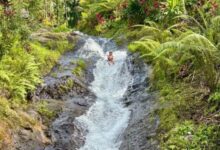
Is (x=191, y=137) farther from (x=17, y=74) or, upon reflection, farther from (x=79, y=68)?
(x=79, y=68)

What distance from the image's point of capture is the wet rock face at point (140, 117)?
748cm

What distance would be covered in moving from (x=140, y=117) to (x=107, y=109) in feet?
5.17

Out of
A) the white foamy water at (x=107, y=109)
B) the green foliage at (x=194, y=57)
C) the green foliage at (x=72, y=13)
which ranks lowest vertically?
the white foamy water at (x=107, y=109)

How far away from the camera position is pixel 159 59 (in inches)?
396

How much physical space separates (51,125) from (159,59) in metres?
3.48

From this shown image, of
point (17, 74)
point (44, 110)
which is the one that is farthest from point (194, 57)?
point (17, 74)

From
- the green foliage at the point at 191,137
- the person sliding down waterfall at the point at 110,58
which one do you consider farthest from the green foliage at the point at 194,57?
the person sliding down waterfall at the point at 110,58

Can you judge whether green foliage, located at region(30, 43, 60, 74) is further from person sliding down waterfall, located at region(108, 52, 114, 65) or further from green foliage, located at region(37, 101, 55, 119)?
green foliage, located at region(37, 101, 55, 119)

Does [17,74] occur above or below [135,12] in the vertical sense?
below

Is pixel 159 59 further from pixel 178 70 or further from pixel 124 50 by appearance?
pixel 124 50

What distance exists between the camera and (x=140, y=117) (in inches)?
336

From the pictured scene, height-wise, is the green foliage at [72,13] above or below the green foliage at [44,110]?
above

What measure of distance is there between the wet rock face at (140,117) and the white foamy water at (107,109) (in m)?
0.22

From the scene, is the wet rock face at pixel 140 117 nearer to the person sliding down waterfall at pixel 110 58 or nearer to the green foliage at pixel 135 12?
the person sliding down waterfall at pixel 110 58
